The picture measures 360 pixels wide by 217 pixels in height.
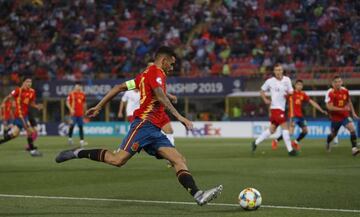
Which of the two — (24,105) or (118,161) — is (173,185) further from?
(24,105)

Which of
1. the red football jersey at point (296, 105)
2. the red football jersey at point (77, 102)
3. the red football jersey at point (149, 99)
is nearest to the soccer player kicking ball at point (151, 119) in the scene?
the red football jersey at point (149, 99)

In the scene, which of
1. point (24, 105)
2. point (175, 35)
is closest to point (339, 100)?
point (24, 105)

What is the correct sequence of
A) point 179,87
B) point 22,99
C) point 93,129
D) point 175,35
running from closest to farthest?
point 22,99 < point 179,87 < point 175,35 < point 93,129

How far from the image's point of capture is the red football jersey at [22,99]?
77.4ft

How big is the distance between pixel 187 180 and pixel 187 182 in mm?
34

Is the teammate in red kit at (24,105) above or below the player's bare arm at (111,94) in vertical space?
below

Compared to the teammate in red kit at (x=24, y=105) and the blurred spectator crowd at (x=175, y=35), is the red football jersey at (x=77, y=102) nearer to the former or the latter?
the teammate in red kit at (x=24, y=105)

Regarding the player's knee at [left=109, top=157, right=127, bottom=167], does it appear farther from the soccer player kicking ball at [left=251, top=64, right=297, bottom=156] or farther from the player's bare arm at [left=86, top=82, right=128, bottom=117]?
the soccer player kicking ball at [left=251, top=64, right=297, bottom=156]

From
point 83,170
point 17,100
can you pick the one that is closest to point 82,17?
point 17,100

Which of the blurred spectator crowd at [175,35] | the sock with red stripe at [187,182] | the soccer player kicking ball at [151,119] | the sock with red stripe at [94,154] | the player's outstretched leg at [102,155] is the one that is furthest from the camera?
the blurred spectator crowd at [175,35]

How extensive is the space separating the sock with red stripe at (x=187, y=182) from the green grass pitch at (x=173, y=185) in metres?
0.28

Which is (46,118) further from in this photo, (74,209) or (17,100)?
(74,209)

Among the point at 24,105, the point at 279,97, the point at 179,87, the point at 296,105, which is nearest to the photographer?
the point at 279,97

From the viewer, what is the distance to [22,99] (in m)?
23.7
